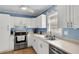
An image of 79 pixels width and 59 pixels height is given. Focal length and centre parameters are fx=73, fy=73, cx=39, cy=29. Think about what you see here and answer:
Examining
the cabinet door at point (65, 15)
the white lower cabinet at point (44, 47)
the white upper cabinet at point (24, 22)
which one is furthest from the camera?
the white upper cabinet at point (24, 22)

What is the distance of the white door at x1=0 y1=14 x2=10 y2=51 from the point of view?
351 cm

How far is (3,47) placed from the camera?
3574 millimetres

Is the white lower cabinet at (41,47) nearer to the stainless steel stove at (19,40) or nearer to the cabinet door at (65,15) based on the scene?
the cabinet door at (65,15)

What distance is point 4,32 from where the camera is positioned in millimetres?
3551

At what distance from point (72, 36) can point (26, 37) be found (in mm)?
2899

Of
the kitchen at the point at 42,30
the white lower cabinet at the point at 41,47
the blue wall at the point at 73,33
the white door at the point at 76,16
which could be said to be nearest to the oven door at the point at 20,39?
the kitchen at the point at 42,30

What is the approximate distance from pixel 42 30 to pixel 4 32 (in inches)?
80.3

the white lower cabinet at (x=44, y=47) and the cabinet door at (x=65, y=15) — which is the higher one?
the cabinet door at (x=65, y=15)

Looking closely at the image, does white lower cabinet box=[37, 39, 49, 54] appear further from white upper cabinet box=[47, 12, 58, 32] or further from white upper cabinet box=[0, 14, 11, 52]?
white upper cabinet box=[0, 14, 11, 52]

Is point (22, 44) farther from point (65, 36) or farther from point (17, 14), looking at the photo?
point (65, 36)

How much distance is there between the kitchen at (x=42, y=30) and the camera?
5.48 ft

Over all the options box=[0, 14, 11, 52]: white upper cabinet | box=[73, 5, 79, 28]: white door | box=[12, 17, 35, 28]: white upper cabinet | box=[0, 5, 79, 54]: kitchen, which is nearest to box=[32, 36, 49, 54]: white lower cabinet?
box=[0, 5, 79, 54]: kitchen
